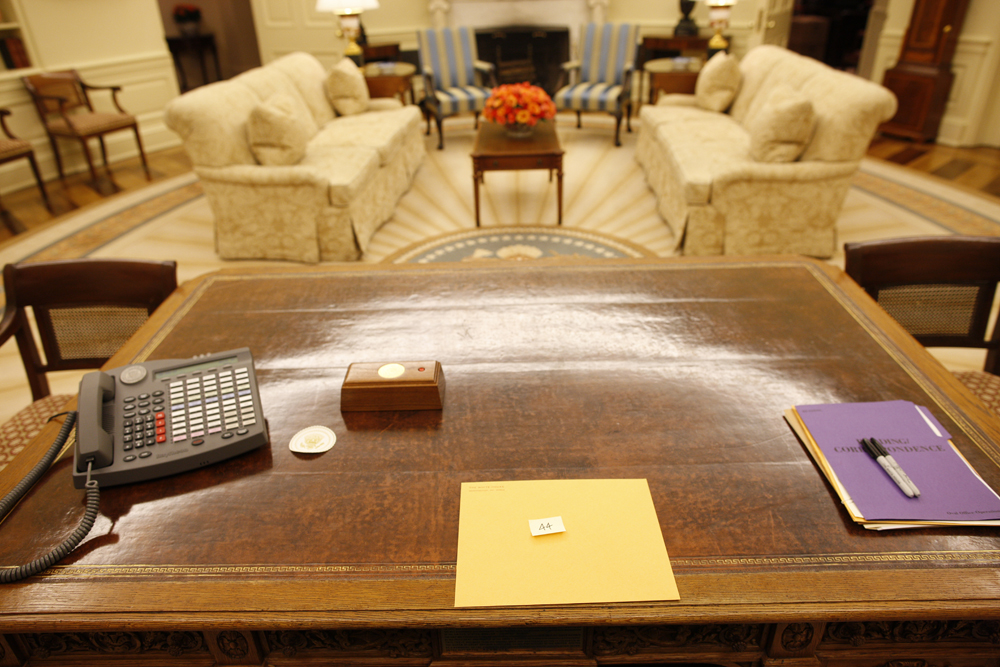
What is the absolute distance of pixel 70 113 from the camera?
5.34 meters

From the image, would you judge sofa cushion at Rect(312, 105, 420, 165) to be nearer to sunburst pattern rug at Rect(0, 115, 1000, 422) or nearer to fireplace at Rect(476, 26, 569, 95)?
sunburst pattern rug at Rect(0, 115, 1000, 422)

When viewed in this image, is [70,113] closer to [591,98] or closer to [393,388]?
[591,98]

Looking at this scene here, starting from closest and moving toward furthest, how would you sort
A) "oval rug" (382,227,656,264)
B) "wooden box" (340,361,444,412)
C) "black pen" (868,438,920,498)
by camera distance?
"black pen" (868,438,920,498)
"wooden box" (340,361,444,412)
"oval rug" (382,227,656,264)

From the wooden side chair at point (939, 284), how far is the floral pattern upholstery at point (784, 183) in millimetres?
1973

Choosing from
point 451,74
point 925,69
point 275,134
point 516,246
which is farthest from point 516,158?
point 925,69

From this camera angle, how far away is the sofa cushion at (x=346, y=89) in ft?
A: 17.0

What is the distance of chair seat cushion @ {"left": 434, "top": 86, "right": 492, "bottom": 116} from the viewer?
19.6ft

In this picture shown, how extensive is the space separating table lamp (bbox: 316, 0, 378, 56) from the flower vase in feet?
7.35

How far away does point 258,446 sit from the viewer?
1.08 metres

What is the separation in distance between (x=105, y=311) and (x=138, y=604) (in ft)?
3.57

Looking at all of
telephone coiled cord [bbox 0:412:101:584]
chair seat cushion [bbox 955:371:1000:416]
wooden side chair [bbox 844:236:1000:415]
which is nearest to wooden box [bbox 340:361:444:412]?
telephone coiled cord [bbox 0:412:101:584]

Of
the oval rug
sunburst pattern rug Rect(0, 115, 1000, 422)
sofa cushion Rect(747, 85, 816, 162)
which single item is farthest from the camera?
sunburst pattern rug Rect(0, 115, 1000, 422)

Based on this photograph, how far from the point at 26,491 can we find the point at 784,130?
3.74 m

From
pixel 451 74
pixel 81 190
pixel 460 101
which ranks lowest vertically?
pixel 81 190
